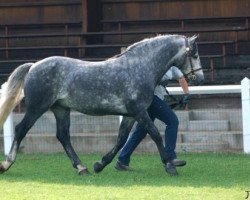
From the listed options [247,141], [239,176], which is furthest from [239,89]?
[239,176]

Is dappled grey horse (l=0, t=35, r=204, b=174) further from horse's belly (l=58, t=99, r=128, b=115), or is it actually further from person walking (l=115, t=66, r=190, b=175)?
person walking (l=115, t=66, r=190, b=175)

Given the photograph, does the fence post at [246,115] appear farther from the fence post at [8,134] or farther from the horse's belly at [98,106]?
the fence post at [8,134]

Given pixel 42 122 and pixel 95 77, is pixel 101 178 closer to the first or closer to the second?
pixel 95 77

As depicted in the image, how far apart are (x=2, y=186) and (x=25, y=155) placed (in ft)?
11.8

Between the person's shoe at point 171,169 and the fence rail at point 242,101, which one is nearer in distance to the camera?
the person's shoe at point 171,169

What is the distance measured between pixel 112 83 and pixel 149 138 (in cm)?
291

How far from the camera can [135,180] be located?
1230 cm

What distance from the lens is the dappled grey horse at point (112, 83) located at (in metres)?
12.7

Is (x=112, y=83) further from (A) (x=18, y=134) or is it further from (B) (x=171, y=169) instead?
(A) (x=18, y=134)

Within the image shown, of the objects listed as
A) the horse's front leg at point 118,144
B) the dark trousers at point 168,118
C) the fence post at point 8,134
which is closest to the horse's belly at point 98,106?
the horse's front leg at point 118,144

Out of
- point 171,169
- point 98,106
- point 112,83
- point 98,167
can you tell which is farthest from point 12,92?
point 171,169

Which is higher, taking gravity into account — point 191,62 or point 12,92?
point 191,62

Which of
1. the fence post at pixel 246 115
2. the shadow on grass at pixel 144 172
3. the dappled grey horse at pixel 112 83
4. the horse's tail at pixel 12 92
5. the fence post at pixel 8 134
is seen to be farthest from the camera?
the fence post at pixel 8 134

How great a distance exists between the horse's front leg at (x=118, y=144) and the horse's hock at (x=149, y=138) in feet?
7.87
